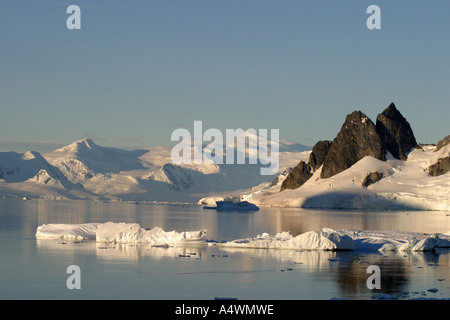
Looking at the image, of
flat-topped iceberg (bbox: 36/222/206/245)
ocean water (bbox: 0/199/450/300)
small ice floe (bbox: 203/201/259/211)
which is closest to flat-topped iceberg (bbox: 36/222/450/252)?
flat-topped iceberg (bbox: 36/222/206/245)

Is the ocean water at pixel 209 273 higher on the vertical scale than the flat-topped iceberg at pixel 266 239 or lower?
lower

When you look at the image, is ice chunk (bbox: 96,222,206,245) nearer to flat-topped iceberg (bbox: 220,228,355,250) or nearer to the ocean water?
the ocean water

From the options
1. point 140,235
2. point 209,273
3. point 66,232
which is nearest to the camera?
point 209,273

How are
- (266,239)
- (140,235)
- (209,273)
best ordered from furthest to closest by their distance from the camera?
(140,235) < (266,239) < (209,273)

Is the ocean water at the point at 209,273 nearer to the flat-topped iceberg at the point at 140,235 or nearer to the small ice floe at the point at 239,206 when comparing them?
the flat-topped iceberg at the point at 140,235

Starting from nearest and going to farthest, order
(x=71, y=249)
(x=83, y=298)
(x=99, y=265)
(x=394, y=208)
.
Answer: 1. (x=83, y=298)
2. (x=99, y=265)
3. (x=71, y=249)
4. (x=394, y=208)

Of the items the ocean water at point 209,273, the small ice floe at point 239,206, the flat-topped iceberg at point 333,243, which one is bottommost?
the ocean water at point 209,273

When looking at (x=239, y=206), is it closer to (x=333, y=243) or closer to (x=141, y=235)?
(x=141, y=235)

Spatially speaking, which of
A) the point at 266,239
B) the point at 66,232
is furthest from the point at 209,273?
the point at 66,232

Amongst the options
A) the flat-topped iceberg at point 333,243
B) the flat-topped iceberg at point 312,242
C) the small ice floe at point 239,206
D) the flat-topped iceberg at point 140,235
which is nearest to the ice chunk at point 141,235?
the flat-topped iceberg at point 140,235

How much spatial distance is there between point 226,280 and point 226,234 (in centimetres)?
3345
